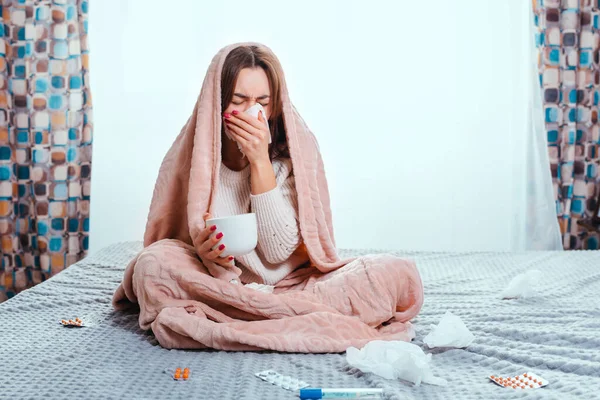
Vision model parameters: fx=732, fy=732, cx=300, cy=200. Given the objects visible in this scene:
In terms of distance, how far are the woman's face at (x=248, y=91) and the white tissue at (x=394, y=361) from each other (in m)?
0.67

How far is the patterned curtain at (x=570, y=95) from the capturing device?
299 centimetres

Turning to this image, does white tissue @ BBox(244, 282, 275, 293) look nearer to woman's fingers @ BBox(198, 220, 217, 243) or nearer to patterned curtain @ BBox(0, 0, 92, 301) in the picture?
woman's fingers @ BBox(198, 220, 217, 243)

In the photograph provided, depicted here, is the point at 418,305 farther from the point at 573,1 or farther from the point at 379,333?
the point at 573,1

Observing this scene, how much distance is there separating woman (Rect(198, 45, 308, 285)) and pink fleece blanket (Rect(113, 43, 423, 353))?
3 centimetres

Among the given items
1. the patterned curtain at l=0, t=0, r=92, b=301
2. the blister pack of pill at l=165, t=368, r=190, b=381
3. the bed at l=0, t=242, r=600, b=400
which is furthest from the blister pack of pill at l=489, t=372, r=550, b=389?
the patterned curtain at l=0, t=0, r=92, b=301

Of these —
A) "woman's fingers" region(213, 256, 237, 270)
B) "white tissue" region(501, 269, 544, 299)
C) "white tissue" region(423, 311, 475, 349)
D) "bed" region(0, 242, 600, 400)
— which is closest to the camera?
"bed" region(0, 242, 600, 400)

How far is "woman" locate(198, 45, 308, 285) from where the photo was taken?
163 cm

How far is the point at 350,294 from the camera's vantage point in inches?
60.6

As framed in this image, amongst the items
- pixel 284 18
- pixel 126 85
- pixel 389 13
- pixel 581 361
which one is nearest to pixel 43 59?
pixel 126 85

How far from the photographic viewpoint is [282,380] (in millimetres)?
1175

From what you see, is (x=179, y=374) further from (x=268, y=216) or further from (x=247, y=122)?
(x=247, y=122)

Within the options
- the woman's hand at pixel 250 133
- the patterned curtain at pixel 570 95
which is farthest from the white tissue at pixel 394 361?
the patterned curtain at pixel 570 95

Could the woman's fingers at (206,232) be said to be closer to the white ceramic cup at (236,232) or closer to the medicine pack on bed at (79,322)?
the white ceramic cup at (236,232)

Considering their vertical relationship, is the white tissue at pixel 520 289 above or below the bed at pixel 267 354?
above
